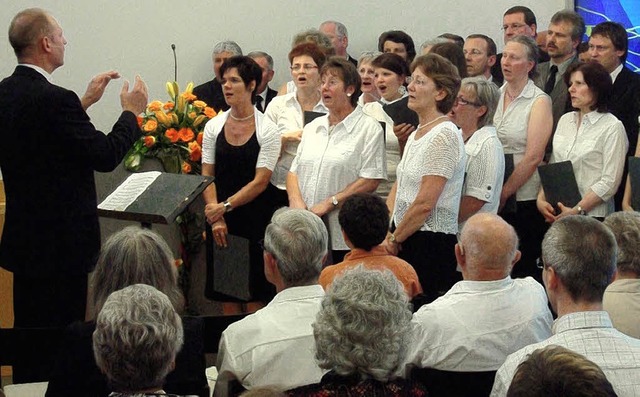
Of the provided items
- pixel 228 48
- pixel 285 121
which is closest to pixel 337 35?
pixel 228 48

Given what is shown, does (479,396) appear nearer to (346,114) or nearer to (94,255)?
(94,255)

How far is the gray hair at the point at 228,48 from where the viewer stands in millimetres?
8391

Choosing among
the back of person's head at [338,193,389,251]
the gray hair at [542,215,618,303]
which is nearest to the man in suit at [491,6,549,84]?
the back of person's head at [338,193,389,251]

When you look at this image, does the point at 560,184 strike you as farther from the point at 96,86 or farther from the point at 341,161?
the point at 96,86

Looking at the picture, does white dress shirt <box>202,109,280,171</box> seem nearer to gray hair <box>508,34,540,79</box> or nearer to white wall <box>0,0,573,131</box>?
gray hair <box>508,34,540,79</box>

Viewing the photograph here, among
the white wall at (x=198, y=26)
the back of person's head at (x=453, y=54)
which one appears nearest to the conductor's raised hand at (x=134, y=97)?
the back of person's head at (x=453, y=54)

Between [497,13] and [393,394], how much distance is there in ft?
23.2

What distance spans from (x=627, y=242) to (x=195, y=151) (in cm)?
306

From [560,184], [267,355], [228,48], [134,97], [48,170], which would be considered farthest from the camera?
[228,48]

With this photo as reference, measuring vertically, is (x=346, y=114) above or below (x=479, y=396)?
above

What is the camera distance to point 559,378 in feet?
6.72

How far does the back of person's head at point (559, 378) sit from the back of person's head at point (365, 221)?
2.00 meters

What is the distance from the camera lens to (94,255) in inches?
175

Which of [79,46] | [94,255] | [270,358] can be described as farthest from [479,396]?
[79,46]
